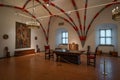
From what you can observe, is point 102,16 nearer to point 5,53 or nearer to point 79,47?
point 79,47

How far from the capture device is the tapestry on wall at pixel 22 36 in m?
10.2

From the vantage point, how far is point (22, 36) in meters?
10.7

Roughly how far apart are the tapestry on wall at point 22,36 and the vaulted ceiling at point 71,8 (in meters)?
1.41

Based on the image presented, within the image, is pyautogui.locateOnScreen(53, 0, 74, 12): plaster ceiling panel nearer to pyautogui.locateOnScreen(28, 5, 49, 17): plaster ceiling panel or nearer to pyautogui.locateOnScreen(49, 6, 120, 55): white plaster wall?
pyautogui.locateOnScreen(49, 6, 120, 55): white plaster wall

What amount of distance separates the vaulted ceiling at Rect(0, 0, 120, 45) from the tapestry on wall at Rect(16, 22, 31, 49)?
1.41 metres

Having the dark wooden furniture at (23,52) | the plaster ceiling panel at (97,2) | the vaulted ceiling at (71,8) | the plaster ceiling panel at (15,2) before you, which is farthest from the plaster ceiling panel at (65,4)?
the dark wooden furniture at (23,52)

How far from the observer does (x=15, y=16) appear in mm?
10016

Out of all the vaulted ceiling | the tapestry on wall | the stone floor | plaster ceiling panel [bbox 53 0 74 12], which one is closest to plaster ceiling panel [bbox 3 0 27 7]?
the vaulted ceiling

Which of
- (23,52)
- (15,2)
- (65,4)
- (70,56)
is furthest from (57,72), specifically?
(15,2)

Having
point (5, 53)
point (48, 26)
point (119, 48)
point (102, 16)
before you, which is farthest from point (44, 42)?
point (119, 48)

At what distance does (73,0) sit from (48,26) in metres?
5.93

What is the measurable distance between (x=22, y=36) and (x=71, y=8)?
5.45 meters

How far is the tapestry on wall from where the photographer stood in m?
10.2

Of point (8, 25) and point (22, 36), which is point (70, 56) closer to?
point (22, 36)
